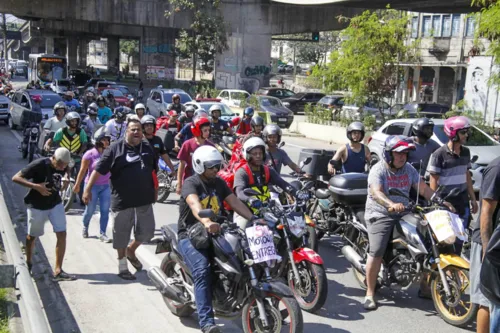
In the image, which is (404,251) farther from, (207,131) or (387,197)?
(207,131)

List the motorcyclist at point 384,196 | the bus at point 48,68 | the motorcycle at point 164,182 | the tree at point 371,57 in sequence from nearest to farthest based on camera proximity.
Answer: the motorcyclist at point 384,196 < the motorcycle at point 164,182 < the tree at point 371,57 < the bus at point 48,68

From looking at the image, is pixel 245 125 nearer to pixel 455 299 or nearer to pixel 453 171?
pixel 453 171

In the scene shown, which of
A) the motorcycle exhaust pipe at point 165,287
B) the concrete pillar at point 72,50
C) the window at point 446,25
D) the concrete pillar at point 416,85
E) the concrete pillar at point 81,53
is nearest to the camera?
the motorcycle exhaust pipe at point 165,287

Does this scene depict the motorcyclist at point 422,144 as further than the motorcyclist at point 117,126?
No

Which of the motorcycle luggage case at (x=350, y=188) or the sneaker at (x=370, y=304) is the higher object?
the motorcycle luggage case at (x=350, y=188)

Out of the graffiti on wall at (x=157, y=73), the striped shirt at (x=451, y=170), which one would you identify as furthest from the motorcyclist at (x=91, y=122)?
the graffiti on wall at (x=157, y=73)

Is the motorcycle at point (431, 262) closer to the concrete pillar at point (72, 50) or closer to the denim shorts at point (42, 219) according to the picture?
the denim shorts at point (42, 219)

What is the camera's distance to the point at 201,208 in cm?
557

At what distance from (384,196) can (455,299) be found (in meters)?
1.20

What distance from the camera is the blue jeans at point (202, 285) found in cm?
534

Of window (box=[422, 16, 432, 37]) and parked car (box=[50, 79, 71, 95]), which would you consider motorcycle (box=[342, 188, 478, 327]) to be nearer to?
parked car (box=[50, 79, 71, 95])

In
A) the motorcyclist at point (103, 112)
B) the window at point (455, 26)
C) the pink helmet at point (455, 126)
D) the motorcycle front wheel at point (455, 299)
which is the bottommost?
the motorcycle front wheel at point (455, 299)

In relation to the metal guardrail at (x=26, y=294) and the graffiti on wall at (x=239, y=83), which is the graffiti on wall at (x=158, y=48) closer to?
the graffiti on wall at (x=239, y=83)

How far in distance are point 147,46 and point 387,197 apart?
52.9 metres
